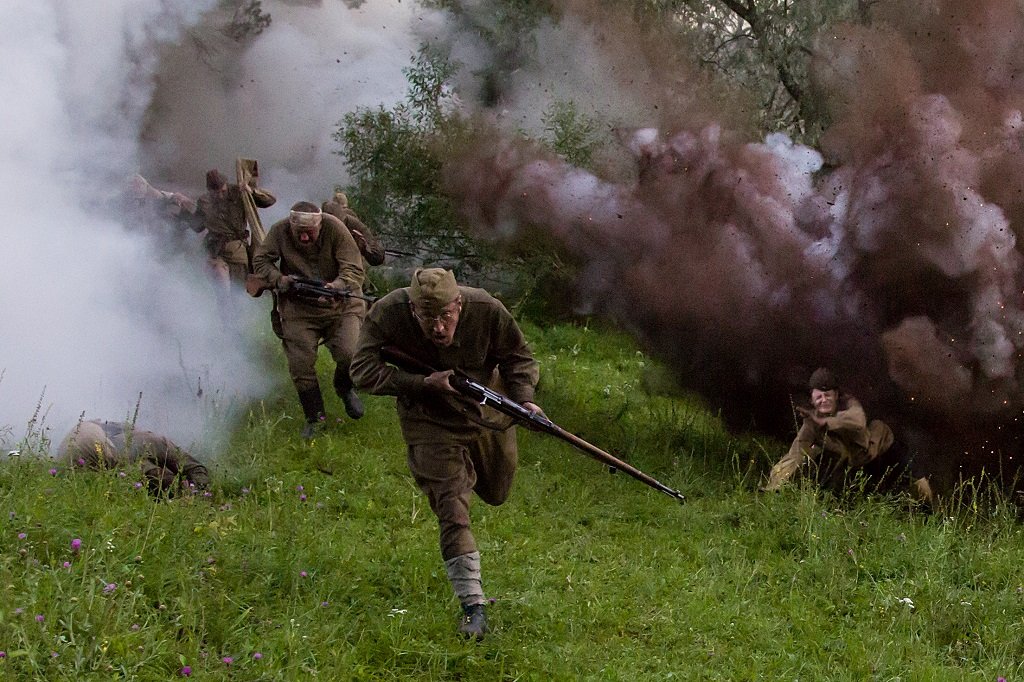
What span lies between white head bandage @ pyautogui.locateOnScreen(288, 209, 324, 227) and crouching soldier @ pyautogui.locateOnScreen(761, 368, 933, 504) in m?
3.47

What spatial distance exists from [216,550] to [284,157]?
7591 mm

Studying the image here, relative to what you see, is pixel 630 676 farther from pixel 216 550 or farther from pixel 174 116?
pixel 174 116

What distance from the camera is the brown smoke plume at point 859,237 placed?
7059mm

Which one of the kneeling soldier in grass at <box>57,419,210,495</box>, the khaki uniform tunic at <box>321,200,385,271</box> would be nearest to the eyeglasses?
the kneeling soldier in grass at <box>57,419,210,495</box>

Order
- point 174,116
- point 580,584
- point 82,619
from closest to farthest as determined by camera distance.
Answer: point 82,619 < point 580,584 < point 174,116

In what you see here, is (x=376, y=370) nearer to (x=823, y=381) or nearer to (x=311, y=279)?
(x=311, y=279)

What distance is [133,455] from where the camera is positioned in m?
6.02

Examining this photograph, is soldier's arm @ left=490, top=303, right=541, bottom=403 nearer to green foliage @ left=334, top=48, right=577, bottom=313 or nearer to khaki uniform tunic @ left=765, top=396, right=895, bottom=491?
khaki uniform tunic @ left=765, top=396, right=895, bottom=491

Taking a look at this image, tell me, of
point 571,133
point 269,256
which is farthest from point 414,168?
point 269,256

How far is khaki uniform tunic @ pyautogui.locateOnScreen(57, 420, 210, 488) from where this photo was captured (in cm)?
566

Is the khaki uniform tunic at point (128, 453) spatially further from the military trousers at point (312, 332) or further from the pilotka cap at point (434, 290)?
the pilotka cap at point (434, 290)

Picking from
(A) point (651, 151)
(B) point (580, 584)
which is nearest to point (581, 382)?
(A) point (651, 151)

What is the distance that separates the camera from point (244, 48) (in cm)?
1184

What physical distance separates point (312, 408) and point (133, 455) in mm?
1854
